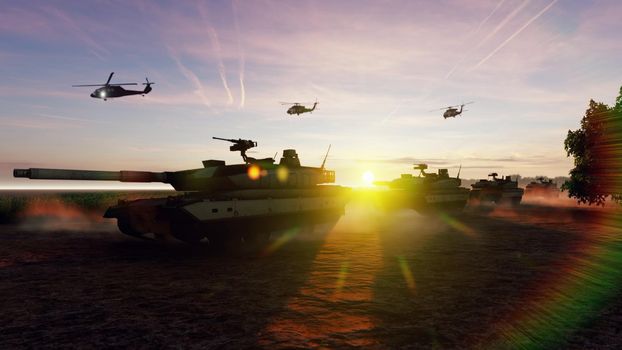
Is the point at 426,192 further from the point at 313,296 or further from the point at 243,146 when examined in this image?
the point at 313,296

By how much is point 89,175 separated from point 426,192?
16.6 m

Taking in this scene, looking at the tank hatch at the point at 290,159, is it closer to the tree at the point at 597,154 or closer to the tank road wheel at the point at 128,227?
the tank road wheel at the point at 128,227

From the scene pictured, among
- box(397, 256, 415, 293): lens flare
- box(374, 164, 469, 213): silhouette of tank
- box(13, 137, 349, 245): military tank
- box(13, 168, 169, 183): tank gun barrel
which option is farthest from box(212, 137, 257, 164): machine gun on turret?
box(374, 164, 469, 213): silhouette of tank

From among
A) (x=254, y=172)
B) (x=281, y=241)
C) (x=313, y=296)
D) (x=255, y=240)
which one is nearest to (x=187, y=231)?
(x=255, y=240)

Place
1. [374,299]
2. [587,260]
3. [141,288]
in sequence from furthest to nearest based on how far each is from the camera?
[587,260] < [141,288] < [374,299]

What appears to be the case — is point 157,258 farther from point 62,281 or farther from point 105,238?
point 105,238

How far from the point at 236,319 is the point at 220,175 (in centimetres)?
777

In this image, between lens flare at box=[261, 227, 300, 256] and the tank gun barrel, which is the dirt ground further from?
the tank gun barrel

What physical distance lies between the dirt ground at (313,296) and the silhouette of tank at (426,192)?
1037cm

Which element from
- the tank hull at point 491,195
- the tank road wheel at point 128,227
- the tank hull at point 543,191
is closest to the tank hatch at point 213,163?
the tank road wheel at point 128,227

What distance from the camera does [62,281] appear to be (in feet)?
26.9

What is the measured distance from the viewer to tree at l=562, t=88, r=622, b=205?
974 inches

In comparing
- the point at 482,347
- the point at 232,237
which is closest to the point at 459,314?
the point at 482,347

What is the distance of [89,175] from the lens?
37.5 ft
